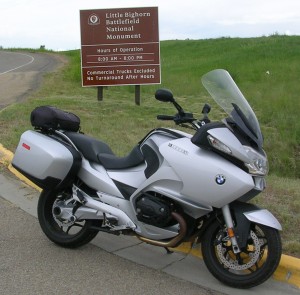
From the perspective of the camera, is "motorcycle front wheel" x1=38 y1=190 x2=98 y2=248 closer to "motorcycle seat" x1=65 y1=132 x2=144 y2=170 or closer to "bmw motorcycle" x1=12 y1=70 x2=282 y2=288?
"bmw motorcycle" x1=12 y1=70 x2=282 y2=288

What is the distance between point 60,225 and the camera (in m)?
4.63

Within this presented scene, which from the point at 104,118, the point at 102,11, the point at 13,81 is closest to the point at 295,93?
the point at 102,11

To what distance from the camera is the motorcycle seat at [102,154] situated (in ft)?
13.6

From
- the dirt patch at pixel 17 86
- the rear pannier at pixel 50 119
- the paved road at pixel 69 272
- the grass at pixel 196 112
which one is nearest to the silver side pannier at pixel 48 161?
the rear pannier at pixel 50 119

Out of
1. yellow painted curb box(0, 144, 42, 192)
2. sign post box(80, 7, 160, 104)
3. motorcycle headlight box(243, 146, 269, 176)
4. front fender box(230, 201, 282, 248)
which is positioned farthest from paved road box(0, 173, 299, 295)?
sign post box(80, 7, 160, 104)

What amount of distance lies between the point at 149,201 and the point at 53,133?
3.87ft

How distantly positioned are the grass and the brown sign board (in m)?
0.79

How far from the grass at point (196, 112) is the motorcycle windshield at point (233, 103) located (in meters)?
1.22

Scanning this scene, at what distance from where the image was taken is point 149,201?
393cm

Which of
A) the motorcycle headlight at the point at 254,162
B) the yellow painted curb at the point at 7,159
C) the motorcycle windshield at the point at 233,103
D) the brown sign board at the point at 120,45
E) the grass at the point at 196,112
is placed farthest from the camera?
the brown sign board at the point at 120,45

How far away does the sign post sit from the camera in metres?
13.6

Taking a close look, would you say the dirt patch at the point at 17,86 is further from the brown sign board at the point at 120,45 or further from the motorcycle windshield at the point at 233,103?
the motorcycle windshield at the point at 233,103

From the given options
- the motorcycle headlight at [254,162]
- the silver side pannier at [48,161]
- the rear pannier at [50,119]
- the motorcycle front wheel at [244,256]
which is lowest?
the motorcycle front wheel at [244,256]

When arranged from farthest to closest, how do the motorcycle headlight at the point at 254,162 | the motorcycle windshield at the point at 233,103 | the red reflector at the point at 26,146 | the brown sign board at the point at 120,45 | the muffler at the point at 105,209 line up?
the brown sign board at the point at 120,45
the red reflector at the point at 26,146
the muffler at the point at 105,209
the motorcycle windshield at the point at 233,103
the motorcycle headlight at the point at 254,162
